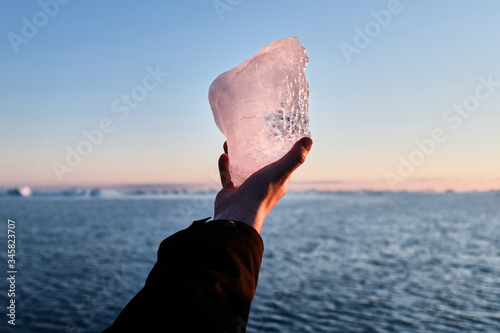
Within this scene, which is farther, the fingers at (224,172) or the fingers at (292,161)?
the fingers at (224,172)

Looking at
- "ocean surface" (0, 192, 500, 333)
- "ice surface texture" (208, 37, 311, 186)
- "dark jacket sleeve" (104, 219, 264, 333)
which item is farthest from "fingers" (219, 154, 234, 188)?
"ocean surface" (0, 192, 500, 333)

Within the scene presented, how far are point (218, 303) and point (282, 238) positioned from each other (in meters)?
33.7

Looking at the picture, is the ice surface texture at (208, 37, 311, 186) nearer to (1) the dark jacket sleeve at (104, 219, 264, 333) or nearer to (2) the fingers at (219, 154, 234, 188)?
(2) the fingers at (219, 154, 234, 188)

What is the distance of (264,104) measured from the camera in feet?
11.0

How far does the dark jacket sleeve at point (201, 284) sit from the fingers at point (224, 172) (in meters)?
1.15

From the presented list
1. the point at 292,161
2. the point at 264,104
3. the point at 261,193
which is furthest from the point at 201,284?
the point at 264,104

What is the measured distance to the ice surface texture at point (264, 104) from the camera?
326 cm

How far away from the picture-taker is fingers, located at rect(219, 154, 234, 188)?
9.92ft

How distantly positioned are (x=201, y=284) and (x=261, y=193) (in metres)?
0.85

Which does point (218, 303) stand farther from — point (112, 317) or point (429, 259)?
→ point (429, 259)

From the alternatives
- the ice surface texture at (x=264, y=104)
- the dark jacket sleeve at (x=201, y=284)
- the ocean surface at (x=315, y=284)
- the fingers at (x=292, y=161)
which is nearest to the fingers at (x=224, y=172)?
the ice surface texture at (x=264, y=104)

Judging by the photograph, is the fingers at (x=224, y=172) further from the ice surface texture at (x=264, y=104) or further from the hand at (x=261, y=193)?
the hand at (x=261, y=193)

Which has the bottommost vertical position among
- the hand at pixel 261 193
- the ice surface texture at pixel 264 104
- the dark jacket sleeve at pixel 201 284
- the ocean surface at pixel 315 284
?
the ocean surface at pixel 315 284

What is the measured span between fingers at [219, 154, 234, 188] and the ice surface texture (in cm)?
7
